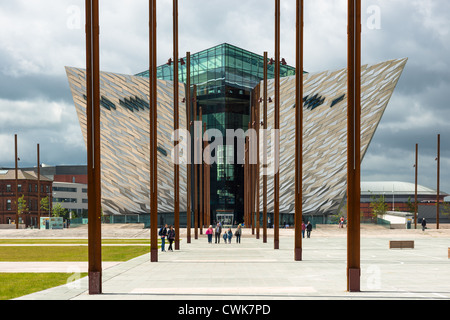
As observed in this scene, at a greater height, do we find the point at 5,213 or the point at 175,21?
the point at 175,21

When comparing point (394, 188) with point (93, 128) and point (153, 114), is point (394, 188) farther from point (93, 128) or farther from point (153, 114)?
point (93, 128)

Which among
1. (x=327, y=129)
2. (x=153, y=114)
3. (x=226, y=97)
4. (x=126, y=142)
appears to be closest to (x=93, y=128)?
(x=153, y=114)

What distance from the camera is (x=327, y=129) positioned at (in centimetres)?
6203

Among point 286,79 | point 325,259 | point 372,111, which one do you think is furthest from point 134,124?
point 325,259

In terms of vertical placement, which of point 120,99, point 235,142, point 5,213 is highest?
point 120,99

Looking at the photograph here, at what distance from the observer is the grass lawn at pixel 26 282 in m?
12.6

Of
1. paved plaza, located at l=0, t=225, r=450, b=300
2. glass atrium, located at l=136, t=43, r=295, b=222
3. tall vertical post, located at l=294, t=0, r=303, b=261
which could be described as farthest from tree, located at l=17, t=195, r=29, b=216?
tall vertical post, located at l=294, t=0, r=303, b=261

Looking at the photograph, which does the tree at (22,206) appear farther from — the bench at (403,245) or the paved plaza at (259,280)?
the bench at (403,245)

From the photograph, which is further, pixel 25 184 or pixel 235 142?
pixel 25 184

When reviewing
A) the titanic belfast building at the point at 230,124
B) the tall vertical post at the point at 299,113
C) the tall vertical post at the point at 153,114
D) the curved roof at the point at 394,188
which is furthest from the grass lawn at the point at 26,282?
the curved roof at the point at 394,188
